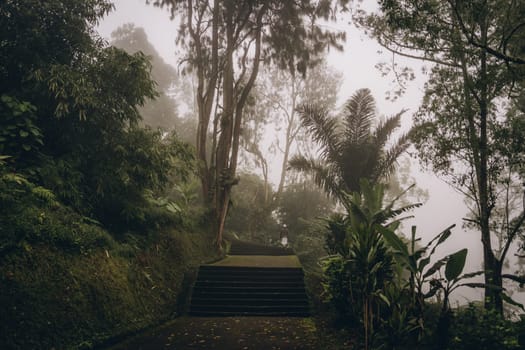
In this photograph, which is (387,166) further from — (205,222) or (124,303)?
(124,303)

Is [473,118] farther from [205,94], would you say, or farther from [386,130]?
[205,94]

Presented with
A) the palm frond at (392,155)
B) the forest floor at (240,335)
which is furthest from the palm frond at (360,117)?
the forest floor at (240,335)

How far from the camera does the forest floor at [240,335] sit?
489cm

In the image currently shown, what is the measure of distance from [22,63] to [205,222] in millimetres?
6624

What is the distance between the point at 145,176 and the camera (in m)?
7.09

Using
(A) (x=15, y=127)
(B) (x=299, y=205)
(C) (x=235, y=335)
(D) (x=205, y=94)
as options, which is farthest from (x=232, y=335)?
(B) (x=299, y=205)

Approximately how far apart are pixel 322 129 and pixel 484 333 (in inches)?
303

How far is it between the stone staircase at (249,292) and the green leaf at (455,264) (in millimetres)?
3386

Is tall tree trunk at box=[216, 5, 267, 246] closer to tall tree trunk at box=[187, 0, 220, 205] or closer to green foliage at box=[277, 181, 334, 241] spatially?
tall tree trunk at box=[187, 0, 220, 205]

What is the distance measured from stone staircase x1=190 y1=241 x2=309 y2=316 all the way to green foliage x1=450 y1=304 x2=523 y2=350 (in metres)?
3.25

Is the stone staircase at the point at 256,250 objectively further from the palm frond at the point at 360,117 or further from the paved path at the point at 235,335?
the paved path at the point at 235,335

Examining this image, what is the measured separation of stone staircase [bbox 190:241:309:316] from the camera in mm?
6719

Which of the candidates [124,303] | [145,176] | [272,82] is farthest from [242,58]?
[272,82]

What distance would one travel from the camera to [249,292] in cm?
736
